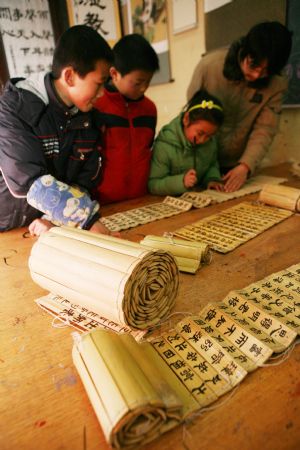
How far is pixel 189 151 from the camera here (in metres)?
1.88

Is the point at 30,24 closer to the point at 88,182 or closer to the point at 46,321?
the point at 88,182

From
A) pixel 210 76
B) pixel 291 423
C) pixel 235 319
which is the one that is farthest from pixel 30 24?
pixel 291 423

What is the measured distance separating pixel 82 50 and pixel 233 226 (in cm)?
92

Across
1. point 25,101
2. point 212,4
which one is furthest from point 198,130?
point 212,4

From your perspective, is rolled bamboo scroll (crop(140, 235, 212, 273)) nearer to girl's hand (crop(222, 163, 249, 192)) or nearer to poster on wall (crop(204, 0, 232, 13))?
girl's hand (crop(222, 163, 249, 192))

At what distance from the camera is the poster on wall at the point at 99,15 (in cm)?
308

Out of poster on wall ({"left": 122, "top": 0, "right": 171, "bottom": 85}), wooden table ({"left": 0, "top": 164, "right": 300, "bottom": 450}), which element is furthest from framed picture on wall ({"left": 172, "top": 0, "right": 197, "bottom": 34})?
wooden table ({"left": 0, "top": 164, "right": 300, "bottom": 450})

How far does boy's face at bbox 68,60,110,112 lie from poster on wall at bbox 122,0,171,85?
2.06 meters

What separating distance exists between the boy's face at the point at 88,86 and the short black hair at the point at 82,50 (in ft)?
0.06

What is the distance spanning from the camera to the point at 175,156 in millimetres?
1871

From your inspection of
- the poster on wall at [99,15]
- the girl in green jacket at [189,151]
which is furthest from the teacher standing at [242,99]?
the poster on wall at [99,15]

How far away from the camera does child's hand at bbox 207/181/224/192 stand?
1.89 m

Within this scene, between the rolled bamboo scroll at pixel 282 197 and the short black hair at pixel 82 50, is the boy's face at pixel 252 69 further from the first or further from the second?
the short black hair at pixel 82 50

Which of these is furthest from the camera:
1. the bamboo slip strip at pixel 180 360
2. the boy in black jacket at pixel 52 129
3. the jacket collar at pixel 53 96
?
the jacket collar at pixel 53 96
